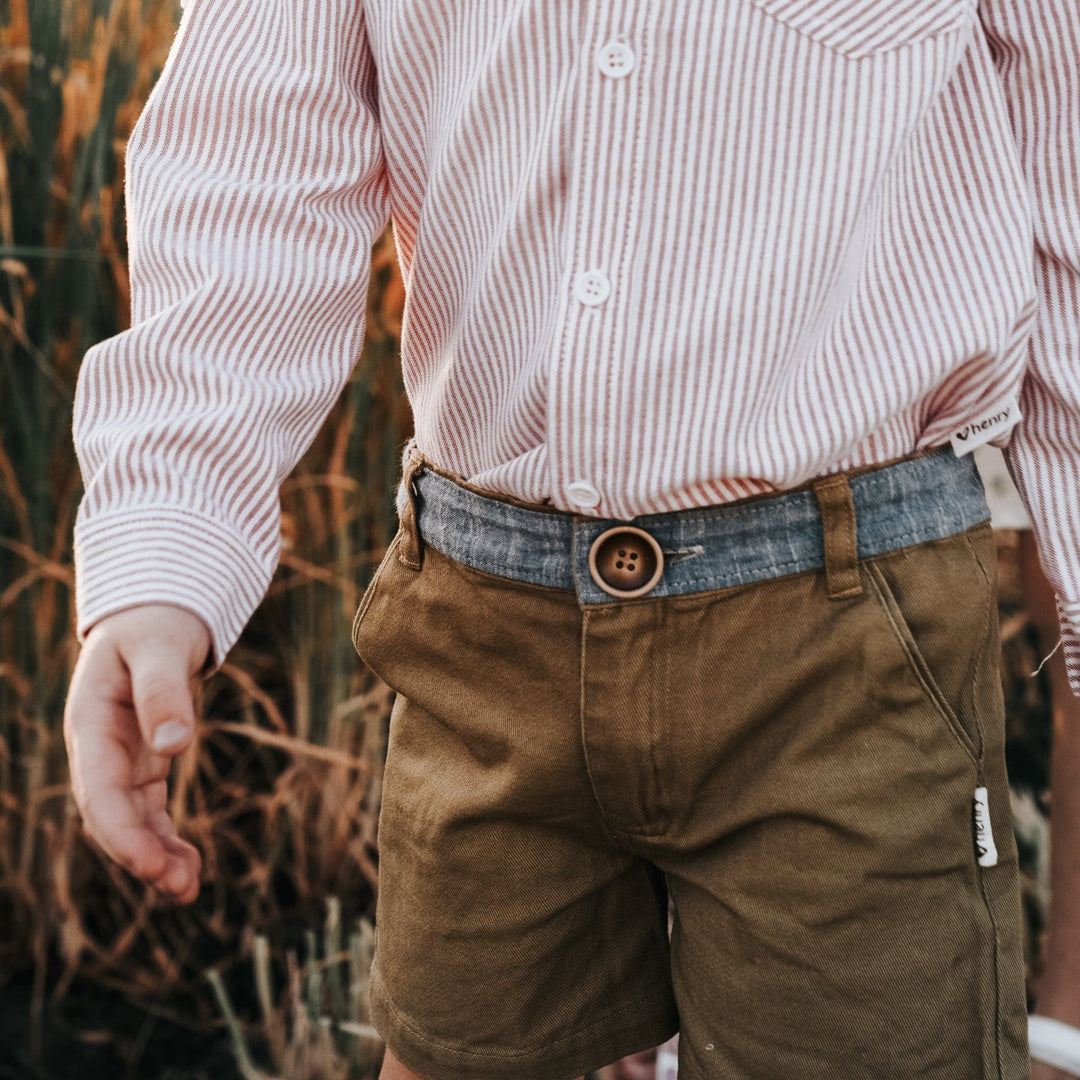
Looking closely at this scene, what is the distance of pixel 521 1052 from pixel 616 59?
0.69 metres

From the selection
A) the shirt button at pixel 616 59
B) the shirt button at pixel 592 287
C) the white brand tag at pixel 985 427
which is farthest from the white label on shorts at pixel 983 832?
the shirt button at pixel 616 59

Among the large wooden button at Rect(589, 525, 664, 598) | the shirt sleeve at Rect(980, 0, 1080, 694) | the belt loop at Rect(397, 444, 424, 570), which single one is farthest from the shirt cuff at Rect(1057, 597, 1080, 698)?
the belt loop at Rect(397, 444, 424, 570)

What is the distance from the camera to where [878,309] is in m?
0.77

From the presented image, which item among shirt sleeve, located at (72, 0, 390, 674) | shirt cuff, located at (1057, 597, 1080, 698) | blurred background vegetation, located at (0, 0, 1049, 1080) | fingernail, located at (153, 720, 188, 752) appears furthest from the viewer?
blurred background vegetation, located at (0, 0, 1049, 1080)

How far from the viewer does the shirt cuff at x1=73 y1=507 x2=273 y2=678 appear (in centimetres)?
68

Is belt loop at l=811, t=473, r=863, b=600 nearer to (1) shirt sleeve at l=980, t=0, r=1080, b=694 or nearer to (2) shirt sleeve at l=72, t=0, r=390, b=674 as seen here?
(1) shirt sleeve at l=980, t=0, r=1080, b=694

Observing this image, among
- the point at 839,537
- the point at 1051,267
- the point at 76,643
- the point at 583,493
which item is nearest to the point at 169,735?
the point at 583,493

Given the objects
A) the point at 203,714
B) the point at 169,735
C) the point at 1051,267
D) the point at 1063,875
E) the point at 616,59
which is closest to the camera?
the point at 169,735

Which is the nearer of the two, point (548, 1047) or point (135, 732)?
point (135, 732)

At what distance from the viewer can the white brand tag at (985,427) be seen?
31.9 inches

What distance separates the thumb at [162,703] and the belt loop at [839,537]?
39 cm

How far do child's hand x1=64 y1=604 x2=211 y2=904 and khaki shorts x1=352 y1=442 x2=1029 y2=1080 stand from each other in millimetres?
236

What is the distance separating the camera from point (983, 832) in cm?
80

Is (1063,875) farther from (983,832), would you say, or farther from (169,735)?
(169,735)
